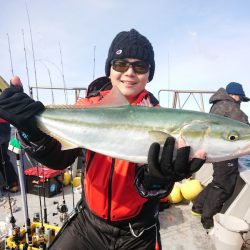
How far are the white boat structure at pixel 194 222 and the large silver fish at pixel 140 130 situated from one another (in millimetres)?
3295

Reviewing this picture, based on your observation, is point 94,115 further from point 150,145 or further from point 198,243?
point 198,243

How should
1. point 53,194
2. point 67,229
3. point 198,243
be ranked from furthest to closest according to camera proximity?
point 53,194 < point 198,243 < point 67,229

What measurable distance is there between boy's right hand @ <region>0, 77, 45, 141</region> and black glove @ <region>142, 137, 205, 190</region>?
1.31 metres

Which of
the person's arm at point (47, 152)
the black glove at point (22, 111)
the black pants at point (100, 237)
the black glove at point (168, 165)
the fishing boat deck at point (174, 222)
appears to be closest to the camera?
the black glove at point (168, 165)

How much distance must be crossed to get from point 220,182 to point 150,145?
4811mm

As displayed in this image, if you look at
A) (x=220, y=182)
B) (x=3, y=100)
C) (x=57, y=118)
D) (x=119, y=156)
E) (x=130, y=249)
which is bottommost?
(x=220, y=182)

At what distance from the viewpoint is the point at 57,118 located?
3102mm

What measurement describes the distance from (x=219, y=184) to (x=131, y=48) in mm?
4834

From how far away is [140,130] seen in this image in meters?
2.93

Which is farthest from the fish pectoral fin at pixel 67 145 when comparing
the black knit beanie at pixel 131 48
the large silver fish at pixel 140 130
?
the black knit beanie at pixel 131 48

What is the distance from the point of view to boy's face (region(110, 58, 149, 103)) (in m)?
3.41

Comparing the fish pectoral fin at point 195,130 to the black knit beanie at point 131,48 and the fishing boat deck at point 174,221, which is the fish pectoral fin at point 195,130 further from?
the fishing boat deck at point 174,221

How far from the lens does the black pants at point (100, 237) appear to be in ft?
→ 10.9

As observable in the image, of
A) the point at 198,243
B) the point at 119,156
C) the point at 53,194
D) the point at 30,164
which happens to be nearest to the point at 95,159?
the point at 119,156
